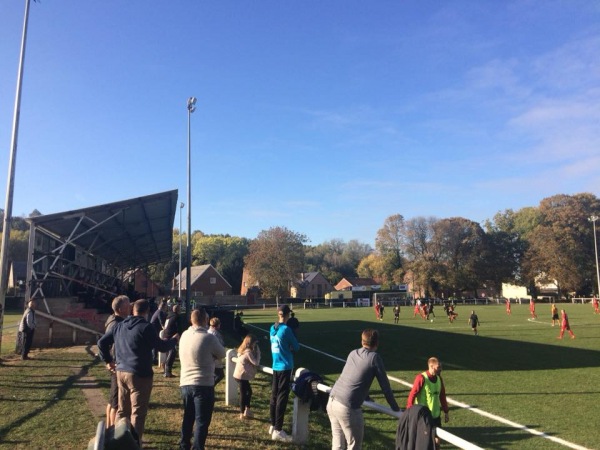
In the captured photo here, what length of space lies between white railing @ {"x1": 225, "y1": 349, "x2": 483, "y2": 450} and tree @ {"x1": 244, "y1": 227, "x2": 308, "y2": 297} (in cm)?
5875

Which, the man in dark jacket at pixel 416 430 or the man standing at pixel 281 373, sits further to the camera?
the man standing at pixel 281 373

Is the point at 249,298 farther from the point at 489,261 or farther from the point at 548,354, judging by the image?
the point at 548,354

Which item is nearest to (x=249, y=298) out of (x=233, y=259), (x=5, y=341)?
(x=233, y=259)

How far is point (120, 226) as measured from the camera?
2225 cm

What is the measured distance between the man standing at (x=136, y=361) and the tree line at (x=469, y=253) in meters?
61.7

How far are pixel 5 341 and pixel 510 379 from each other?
18.9 meters

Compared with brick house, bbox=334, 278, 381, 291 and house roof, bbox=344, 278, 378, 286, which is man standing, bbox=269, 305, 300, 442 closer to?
brick house, bbox=334, 278, 381, 291

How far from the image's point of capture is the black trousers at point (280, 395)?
6.43m

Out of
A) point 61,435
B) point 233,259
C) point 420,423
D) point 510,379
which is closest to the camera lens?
point 420,423

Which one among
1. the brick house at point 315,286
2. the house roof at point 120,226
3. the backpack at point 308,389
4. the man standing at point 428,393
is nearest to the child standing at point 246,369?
the backpack at point 308,389

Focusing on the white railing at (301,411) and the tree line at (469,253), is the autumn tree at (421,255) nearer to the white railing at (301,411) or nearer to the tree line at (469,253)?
the tree line at (469,253)

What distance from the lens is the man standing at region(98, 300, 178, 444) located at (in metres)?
5.29

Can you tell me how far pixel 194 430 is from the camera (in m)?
5.40

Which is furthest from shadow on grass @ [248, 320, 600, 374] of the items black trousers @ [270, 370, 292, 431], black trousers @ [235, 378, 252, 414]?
black trousers @ [270, 370, 292, 431]
